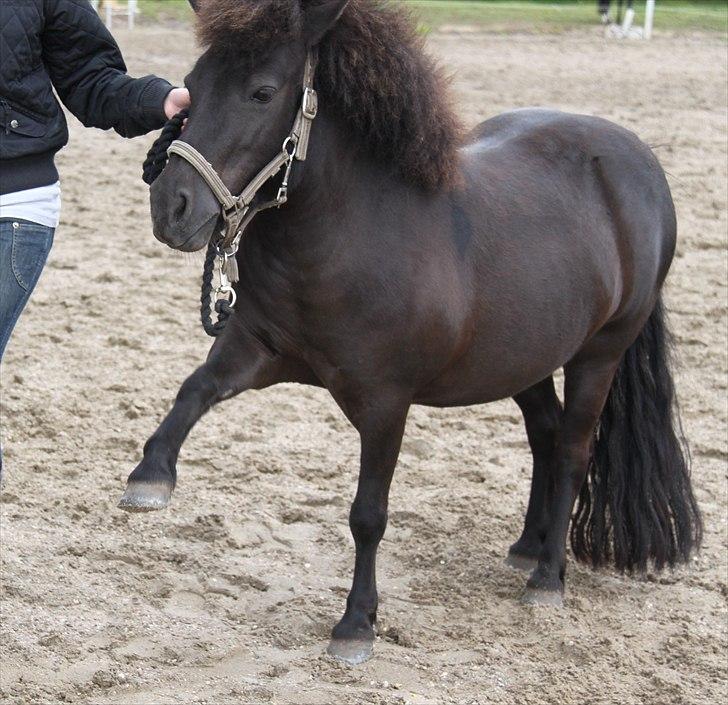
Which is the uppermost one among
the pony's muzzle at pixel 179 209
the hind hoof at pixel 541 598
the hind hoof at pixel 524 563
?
the pony's muzzle at pixel 179 209

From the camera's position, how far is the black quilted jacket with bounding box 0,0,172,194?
2.90 meters

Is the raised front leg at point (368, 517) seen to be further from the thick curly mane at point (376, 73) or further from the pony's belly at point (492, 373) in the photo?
the thick curly mane at point (376, 73)

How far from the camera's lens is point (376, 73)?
3066 millimetres

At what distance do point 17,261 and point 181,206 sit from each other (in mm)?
541

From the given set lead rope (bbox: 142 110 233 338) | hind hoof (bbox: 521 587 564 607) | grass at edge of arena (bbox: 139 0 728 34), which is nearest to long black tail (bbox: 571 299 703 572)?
hind hoof (bbox: 521 587 564 607)

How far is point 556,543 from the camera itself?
158 inches

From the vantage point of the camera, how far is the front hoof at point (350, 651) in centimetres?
341

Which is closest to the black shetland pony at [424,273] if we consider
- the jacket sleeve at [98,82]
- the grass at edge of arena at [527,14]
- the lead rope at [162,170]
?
the lead rope at [162,170]

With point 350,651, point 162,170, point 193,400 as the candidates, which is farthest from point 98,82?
point 350,651

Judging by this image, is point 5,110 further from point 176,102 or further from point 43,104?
point 176,102

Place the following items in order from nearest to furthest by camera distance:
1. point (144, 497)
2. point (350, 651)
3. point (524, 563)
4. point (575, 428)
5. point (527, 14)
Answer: point (144, 497) < point (350, 651) < point (575, 428) < point (524, 563) < point (527, 14)

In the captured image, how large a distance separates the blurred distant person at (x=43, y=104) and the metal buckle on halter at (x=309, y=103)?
1.10ft

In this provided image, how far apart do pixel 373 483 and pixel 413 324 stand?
485 mm

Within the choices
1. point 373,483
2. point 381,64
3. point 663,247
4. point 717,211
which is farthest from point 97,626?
point 717,211
